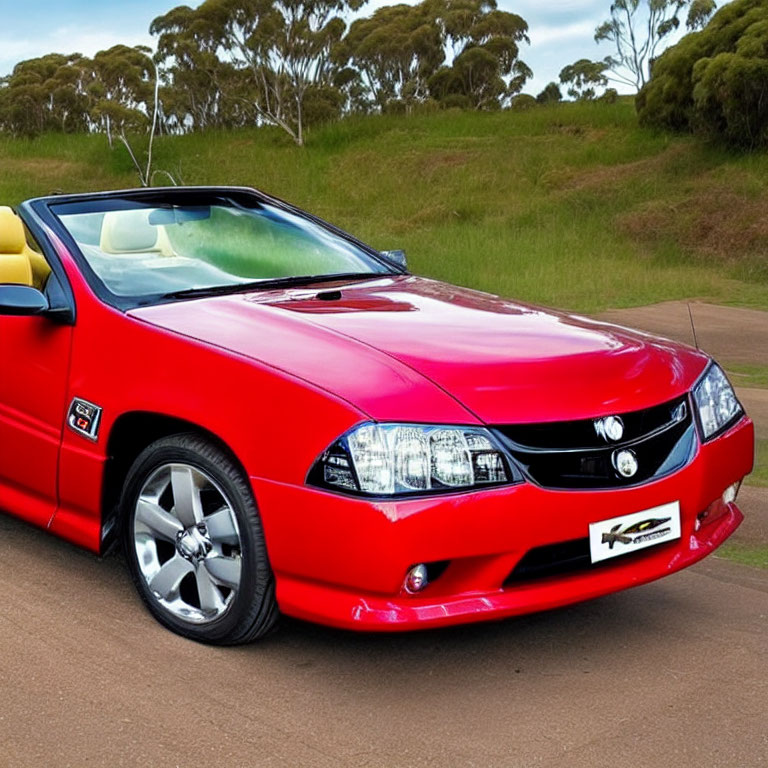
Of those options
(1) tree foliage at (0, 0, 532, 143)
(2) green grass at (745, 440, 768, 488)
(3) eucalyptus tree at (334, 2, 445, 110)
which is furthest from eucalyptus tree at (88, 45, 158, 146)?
(2) green grass at (745, 440, 768, 488)

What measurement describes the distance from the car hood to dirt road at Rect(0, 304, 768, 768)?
0.77m

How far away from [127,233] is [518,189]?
67.7ft

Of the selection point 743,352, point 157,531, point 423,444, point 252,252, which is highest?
point 252,252

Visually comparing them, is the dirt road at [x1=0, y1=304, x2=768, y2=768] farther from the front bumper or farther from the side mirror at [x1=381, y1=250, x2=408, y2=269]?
the side mirror at [x1=381, y1=250, x2=408, y2=269]

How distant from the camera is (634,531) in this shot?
3600 mm

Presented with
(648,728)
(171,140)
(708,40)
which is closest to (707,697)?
(648,728)

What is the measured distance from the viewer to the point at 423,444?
338 cm

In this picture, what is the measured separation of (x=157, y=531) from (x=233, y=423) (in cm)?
54

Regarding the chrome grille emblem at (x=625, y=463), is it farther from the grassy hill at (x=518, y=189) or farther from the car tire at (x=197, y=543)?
the grassy hill at (x=518, y=189)

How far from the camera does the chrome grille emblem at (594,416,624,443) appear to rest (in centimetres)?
354

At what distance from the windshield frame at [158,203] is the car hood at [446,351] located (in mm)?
110

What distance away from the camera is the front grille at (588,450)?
3446 mm

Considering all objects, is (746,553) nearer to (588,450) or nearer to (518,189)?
(588,450)

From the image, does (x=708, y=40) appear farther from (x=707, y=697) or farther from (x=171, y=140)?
(x=707, y=697)
